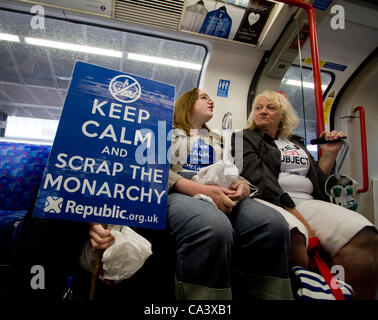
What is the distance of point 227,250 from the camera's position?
754 millimetres

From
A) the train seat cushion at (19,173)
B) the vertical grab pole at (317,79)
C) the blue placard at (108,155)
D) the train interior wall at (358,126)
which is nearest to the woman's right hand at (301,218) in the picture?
the vertical grab pole at (317,79)

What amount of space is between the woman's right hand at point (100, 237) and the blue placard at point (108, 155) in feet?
0.12

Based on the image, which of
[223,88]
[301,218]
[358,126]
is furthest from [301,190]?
[358,126]

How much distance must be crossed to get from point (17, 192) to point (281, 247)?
1.75 metres

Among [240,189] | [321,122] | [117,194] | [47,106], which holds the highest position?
[47,106]

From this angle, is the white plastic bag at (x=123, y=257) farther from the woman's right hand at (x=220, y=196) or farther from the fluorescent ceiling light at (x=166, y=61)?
the fluorescent ceiling light at (x=166, y=61)

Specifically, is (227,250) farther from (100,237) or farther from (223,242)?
(100,237)

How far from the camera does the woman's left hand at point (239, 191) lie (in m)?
0.99

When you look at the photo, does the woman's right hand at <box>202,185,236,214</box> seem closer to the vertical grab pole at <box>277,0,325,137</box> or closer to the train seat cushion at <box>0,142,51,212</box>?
the vertical grab pole at <box>277,0,325,137</box>

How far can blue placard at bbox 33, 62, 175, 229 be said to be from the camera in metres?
0.73

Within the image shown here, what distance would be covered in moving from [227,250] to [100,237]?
0.47m

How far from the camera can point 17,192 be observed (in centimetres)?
143

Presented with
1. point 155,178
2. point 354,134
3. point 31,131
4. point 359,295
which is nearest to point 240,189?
point 155,178
